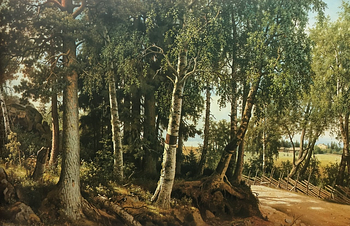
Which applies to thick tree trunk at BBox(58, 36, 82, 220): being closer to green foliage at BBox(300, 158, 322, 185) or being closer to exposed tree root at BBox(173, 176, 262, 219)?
exposed tree root at BBox(173, 176, 262, 219)

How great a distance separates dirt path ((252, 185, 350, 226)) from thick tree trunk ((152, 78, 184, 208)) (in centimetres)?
155

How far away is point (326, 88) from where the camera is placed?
400 centimetres

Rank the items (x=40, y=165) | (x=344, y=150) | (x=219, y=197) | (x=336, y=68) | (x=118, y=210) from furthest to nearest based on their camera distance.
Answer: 1. (x=219, y=197)
2. (x=336, y=68)
3. (x=344, y=150)
4. (x=118, y=210)
5. (x=40, y=165)

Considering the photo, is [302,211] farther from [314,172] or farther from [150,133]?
[150,133]

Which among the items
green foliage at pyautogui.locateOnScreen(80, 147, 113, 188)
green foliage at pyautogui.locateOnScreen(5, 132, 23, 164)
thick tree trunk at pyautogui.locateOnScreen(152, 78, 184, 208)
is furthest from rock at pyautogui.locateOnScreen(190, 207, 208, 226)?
green foliage at pyautogui.locateOnScreen(5, 132, 23, 164)

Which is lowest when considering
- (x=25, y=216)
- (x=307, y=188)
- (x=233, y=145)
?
(x=25, y=216)

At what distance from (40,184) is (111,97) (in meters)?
1.51

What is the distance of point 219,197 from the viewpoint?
4.08 metres

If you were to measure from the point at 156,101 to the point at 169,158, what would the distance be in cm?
99

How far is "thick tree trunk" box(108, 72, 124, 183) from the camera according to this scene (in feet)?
12.9

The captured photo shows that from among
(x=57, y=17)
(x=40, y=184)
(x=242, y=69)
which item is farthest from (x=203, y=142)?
(x=57, y=17)

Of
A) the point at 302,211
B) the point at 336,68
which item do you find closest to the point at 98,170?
the point at 302,211

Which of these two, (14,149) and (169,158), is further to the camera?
(169,158)

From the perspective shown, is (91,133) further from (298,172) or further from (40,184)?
(298,172)
